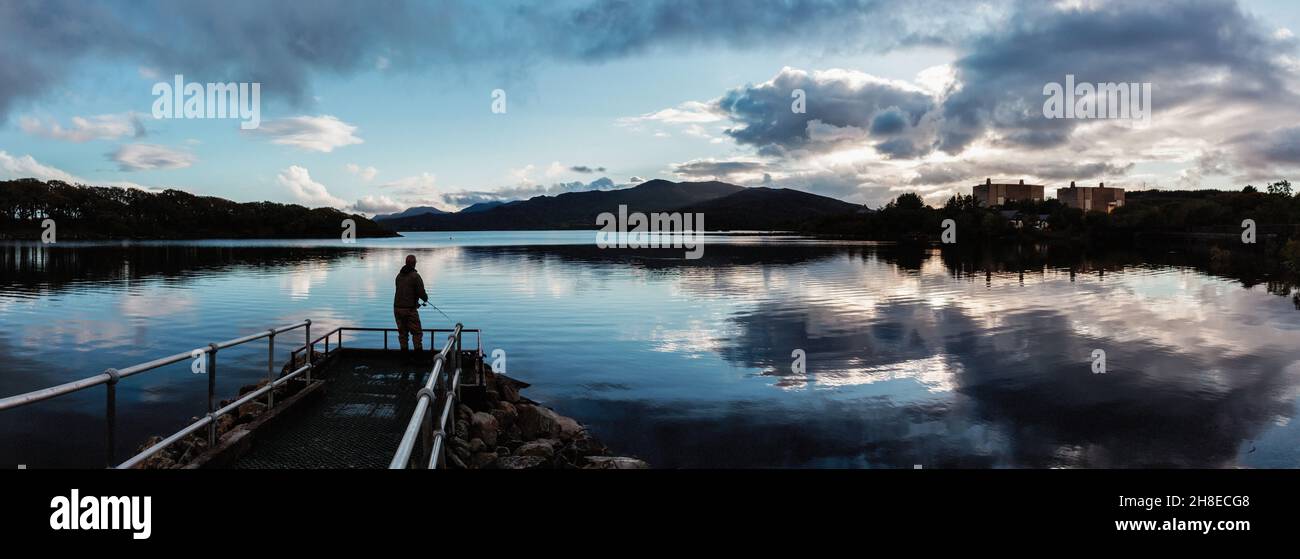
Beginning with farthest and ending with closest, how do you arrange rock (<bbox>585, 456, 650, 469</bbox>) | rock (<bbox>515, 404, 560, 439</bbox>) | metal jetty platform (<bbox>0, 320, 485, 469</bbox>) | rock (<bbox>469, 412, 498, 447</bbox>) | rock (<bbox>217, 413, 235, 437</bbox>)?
1. rock (<bbox>515, 404, 560, 439</bbox>)
2. rock (<bbox>217, 413, 235, 437</bbox>)
3. rock (<bbox>469, 412, 498, 447</bbox>)
4. rock (<bbox>585, 456, 650, 469</bbox>)
5. metal jetty platform (<bbox>0, 320, 485, 469</bbox>)

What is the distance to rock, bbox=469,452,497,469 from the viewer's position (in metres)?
12.4

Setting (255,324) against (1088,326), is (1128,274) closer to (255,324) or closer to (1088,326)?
(1088,326)

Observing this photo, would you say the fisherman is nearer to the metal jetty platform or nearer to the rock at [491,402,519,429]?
the metal jetty platform

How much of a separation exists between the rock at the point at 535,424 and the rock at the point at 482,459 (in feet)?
7.54

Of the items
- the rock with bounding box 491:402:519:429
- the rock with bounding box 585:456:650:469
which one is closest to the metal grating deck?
the rock with bounding box 491:402:519:429

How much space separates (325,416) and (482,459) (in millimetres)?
2848

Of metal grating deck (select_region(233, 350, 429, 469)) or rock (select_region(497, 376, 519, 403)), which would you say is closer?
metal grating deck (select_region(233, 350, 429, 469))

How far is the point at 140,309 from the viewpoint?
3919 cm

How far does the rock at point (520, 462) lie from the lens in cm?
1236

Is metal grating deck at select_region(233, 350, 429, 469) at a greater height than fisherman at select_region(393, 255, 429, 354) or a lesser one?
lesser
